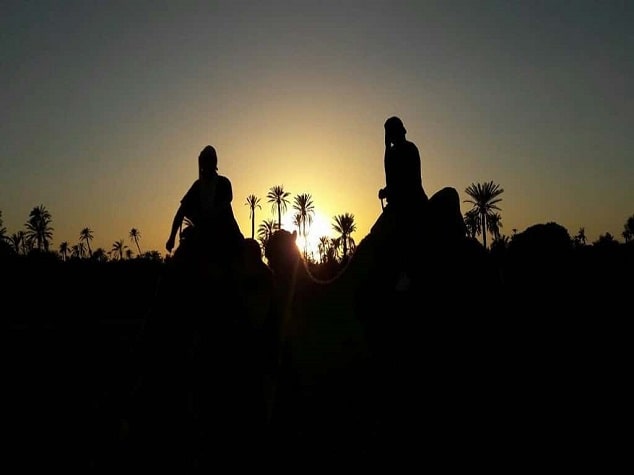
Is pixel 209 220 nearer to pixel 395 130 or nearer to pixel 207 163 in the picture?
pixel 207 163

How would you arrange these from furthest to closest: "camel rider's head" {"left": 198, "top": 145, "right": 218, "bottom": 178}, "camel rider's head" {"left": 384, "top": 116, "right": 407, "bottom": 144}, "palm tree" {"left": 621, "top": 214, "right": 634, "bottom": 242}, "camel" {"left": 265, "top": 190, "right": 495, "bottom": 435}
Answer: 1. "palm tree" {"left": 621, "top": 214, "right": 634, "bottom": 242}
2. "camel rider's head" {"left": 198, "top": 145, "right": 218, "bottom": 178}
3. "camel rider's head" {"left": 384, "top": 116, "right": 407, "bottom": 144}
4. "camel" {"left": 265, "top": 190, "right": 495, "bottom": 435}

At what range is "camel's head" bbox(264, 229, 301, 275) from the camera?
7.33m

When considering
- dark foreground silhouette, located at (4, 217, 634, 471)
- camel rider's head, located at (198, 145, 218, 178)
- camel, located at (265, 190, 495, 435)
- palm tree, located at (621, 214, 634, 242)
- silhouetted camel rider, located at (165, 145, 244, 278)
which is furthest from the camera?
palm tree, located at (621, 214, 634, 242)

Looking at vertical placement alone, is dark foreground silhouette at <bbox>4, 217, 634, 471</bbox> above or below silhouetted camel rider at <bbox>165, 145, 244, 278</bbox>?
below

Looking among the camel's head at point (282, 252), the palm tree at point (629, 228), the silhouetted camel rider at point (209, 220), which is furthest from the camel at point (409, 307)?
the palm tree at point (629, 228)

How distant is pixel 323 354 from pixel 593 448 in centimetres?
623

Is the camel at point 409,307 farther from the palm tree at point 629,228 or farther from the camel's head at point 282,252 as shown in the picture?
the palm tree at point 629,228

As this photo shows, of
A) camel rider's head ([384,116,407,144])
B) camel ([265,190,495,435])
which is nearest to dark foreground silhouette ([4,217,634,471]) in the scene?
camel ([265,190,495,435])

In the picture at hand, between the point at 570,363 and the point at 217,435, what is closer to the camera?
the point at 570,363

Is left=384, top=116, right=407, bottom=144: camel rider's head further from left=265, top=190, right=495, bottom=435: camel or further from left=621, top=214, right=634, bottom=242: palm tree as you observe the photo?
left=621, top=214, right=634, bottom=242: palm tree

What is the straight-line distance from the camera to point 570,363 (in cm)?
446

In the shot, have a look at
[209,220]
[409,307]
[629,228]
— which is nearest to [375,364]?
[409,307]

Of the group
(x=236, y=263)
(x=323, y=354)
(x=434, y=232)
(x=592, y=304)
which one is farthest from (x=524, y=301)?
(x=323, y=354)

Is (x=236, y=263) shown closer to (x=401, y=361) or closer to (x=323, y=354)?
(x=401, y=361)
